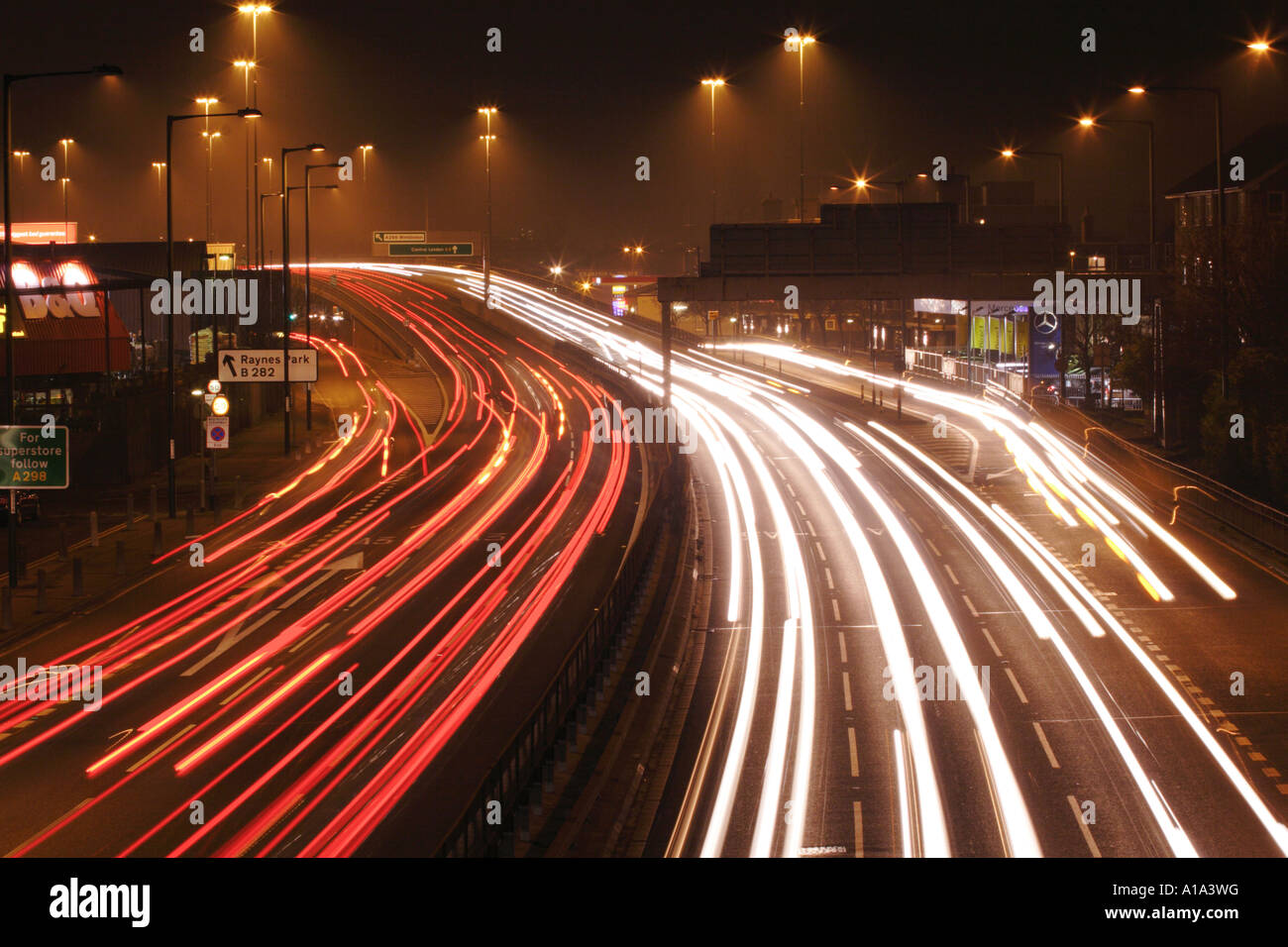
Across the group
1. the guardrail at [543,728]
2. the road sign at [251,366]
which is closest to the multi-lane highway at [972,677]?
the guardrail at [543,728]

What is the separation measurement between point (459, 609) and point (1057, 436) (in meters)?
31.1

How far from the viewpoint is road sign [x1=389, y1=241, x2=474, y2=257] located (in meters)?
121

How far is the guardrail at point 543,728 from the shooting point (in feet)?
37.8

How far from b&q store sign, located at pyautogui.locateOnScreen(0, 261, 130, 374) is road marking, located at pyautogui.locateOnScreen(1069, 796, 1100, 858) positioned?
41.2 meters

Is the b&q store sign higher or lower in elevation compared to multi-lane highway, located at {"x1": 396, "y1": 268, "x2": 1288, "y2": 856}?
higher

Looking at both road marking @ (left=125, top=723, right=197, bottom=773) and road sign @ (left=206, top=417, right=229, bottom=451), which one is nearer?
road marking @ (left=125, top=723, right=197, bottom=773)

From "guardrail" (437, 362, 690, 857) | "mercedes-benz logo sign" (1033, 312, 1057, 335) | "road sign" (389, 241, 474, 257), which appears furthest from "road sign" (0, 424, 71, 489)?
"road sign" (389, 241, 474, 257)

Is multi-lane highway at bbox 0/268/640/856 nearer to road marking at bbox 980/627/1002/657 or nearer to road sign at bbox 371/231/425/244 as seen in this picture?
road marking at bbox 980/627/1002/657

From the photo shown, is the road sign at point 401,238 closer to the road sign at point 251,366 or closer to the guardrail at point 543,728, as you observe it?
the road sign at point 251,366

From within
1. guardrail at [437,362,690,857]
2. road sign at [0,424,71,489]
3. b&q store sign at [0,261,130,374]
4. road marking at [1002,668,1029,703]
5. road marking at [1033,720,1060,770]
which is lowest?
road marking at [1033,720,1060,770]

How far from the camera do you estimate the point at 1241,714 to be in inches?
743

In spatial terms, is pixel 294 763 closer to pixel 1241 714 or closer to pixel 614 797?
pixel 614 797

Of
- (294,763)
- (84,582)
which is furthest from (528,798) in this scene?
(84,582)

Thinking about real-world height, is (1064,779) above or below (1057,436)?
below
